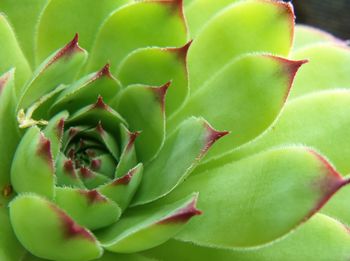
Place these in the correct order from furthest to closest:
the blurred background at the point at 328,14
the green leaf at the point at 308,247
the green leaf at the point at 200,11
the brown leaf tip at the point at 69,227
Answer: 1. the blurred background at the point at 328,14
2. the green leaf at the point at 200,11
3. the green leaf at the point at 308,247
4. the brown leaf tip at the point at 69,227

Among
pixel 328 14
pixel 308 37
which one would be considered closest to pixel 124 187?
pixel 308 37

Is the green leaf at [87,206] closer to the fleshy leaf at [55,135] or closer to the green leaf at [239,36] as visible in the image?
the fleshy leaf at [55,135]

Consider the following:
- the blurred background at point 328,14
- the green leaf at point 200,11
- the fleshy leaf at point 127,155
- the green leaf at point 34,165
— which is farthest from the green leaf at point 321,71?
the blurred background at point 328,14

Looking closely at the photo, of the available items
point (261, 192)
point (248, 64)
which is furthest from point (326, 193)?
point (248, 64)

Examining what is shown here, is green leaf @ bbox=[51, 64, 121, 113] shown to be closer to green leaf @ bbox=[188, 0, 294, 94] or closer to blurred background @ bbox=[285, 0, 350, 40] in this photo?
green leaf @ bbox=[188, 0, 294, 94]

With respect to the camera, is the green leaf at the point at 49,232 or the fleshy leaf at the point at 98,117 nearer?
the green leaf at the point at 49,232

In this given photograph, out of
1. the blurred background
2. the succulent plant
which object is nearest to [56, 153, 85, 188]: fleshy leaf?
the succulent plant

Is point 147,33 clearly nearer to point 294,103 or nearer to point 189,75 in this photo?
point 189,75

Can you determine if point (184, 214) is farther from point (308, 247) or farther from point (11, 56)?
point (11, 56)
